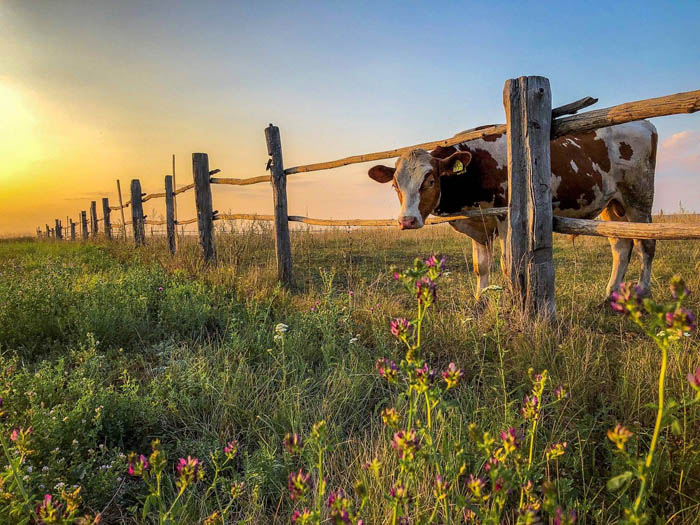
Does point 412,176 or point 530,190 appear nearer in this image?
point 530,190

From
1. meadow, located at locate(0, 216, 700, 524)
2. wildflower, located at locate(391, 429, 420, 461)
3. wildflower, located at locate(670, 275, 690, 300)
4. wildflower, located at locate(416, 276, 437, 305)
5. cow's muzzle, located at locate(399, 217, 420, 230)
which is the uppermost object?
cow's muzzle, located at locate(399, 217, 420, 230)

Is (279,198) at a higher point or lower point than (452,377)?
higher

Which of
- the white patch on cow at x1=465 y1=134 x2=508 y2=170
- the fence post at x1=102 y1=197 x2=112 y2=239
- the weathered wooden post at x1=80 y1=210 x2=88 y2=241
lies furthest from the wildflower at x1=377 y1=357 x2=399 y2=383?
the weathered wooden post at x1=80 y1=210 x2=88 y2=241

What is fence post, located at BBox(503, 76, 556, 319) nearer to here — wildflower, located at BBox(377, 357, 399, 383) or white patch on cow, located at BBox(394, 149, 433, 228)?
white patch on cow, located at BBox(394, 149, 433, 228)

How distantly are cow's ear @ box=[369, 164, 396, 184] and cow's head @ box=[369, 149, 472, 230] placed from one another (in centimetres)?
44

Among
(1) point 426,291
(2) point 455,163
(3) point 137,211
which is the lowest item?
(1) point 426,291

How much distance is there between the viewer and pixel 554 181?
487 centimetres

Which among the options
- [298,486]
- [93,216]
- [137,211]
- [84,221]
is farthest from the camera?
[84,221]

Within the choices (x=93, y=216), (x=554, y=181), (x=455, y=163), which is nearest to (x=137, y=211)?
(x=93, y=216)

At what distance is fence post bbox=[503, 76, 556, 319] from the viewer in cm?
337

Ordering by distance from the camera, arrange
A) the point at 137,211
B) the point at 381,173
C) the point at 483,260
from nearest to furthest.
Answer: the point at 381,173 → the point at 483,260 → the point at 137,211

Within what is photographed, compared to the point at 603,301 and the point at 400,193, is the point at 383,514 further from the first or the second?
the point at 603,301

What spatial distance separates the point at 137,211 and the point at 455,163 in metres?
10.4

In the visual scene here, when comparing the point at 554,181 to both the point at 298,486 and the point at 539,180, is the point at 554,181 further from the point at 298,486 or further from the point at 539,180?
the point at 298,486
